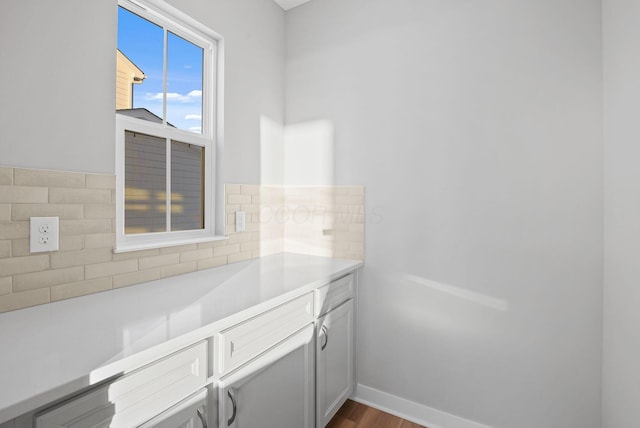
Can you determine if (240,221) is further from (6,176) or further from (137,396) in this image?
(137,396)

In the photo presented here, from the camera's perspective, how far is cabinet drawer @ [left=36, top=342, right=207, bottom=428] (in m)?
0.72

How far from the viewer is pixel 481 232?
67.8 inches

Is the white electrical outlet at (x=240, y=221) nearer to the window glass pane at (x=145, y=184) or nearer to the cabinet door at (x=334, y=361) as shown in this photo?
the window glass pane at (x=145, y=184)

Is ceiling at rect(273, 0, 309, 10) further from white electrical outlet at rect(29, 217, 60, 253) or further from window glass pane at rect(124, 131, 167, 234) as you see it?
white electrical outlet at rect(29, 217, 60, 253)

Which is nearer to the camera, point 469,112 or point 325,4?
point 469,112

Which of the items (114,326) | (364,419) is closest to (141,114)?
(114,326)

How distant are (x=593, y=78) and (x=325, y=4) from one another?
1.69m

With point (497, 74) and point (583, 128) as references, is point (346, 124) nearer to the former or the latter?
point (497, 74)

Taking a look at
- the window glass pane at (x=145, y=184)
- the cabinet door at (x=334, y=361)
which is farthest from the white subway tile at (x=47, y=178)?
the cabinet door at (x=334, y=361)

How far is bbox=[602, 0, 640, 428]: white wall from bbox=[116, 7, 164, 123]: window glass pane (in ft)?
6.93

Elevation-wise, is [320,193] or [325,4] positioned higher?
[325,4]

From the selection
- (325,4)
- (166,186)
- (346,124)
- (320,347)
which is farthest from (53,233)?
(325,4)

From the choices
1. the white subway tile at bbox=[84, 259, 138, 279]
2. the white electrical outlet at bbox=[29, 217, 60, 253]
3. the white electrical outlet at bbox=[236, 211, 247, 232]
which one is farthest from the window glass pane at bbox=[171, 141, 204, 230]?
the white electrical outlet at bbox=[29, 217, 60, 253]

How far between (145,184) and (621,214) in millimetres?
2177
